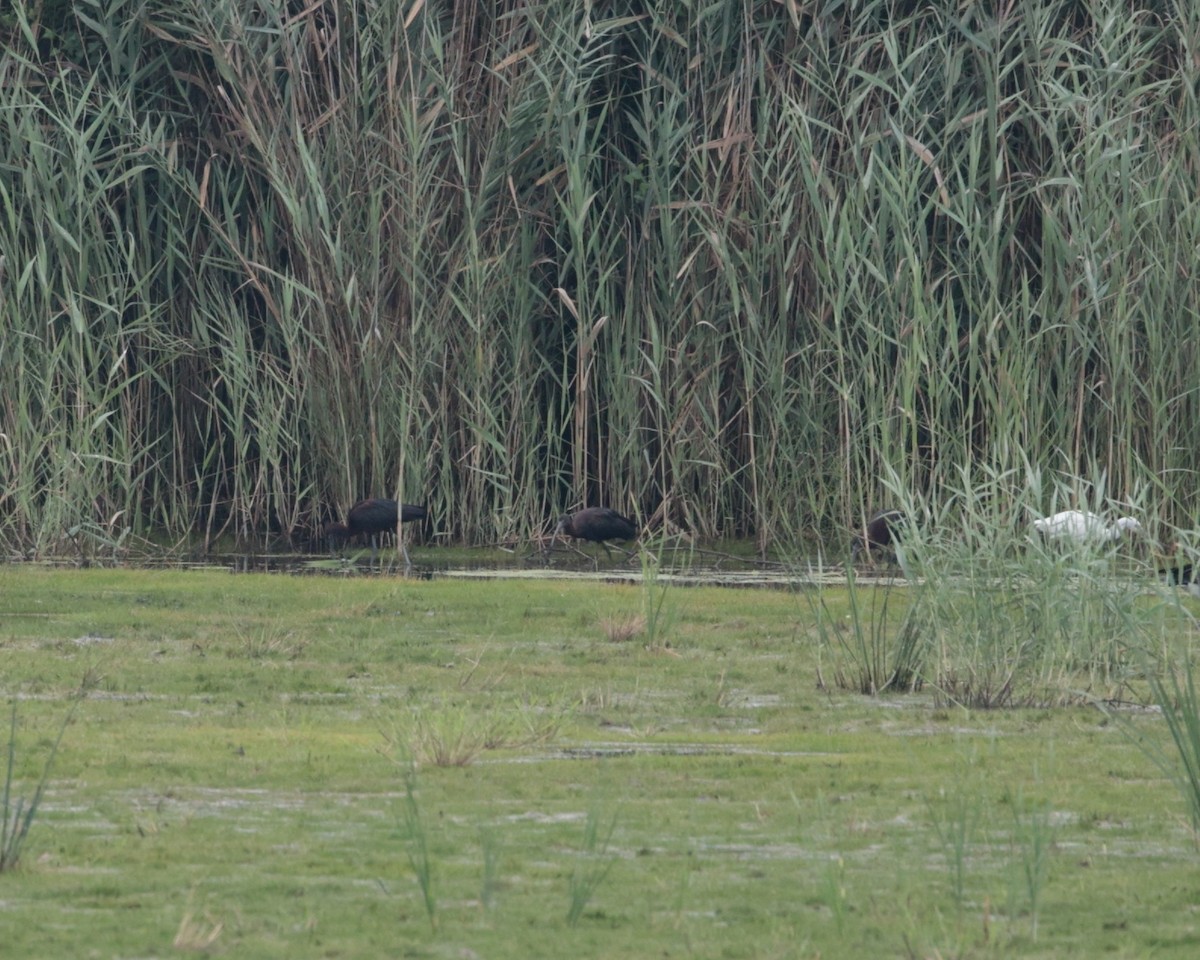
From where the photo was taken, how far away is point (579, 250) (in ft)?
46.3

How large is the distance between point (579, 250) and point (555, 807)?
863 cm

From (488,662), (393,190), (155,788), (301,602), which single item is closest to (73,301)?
(393,190)

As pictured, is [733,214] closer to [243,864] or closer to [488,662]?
[488,662]

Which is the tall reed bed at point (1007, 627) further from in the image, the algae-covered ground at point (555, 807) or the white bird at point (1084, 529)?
the algae-covered ground at point (555, 807)

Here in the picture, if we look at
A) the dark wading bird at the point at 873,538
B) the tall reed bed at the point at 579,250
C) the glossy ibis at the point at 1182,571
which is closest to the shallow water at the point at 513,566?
the dark wading bird at the point at 873,538

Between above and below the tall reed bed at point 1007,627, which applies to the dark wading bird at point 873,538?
above

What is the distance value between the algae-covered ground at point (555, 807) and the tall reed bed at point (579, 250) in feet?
13.7

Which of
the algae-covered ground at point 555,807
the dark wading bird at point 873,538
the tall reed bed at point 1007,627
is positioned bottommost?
the algae-covered ground at point 555,807

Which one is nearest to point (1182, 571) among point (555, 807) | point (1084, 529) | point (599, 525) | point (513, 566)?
point (1084, 529)

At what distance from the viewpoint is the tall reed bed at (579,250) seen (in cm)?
1334

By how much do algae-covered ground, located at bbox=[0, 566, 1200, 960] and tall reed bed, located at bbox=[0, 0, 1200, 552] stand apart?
4.19 meters

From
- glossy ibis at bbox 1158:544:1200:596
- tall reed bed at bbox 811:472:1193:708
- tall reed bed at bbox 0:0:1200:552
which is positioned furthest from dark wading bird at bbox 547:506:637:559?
tall reed bed at bbox 811:472:1193:708

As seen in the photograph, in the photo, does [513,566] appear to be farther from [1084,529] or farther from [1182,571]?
[1084,529]

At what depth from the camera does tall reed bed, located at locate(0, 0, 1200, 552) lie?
13336 mm
